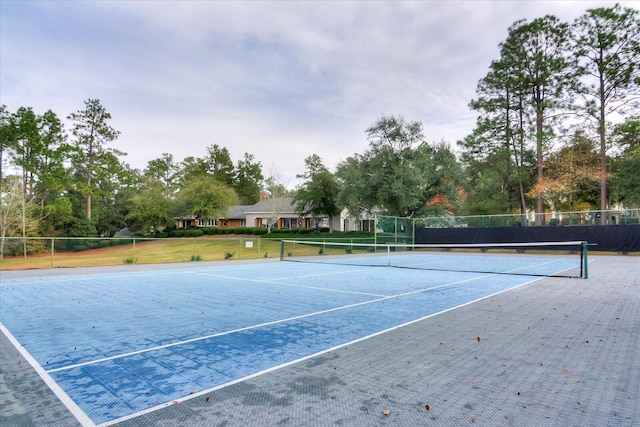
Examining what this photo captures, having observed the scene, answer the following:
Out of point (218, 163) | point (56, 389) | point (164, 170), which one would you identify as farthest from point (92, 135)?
point (56, 389)

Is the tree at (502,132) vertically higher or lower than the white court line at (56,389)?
higher

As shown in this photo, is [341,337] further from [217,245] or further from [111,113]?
[111,113]

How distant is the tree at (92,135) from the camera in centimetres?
3997

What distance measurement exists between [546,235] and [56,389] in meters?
28.0

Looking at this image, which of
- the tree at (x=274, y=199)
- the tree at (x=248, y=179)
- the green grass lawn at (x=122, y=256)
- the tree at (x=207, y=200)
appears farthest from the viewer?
the tree at (x=248, y=179)

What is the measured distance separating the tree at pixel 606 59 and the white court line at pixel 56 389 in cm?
3181

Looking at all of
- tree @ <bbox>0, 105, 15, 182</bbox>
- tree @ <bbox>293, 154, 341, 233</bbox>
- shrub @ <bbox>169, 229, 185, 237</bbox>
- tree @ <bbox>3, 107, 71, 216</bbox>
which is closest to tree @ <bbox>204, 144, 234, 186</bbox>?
shrub @ <bbox>169, 229, 185, 237</bbox>

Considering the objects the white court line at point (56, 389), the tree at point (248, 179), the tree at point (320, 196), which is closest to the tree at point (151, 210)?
the tree at point (320, 196)

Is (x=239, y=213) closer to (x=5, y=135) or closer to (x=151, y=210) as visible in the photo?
(x=151, y=210)

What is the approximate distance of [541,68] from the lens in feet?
94.2

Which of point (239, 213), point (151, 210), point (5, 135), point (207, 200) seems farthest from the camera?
point (239, 213)

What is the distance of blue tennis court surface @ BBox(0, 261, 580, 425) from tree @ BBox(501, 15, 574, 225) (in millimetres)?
22853

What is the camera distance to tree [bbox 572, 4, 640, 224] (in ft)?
82.4

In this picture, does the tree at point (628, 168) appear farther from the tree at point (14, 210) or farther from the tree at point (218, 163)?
the tree at point (218, 163)
